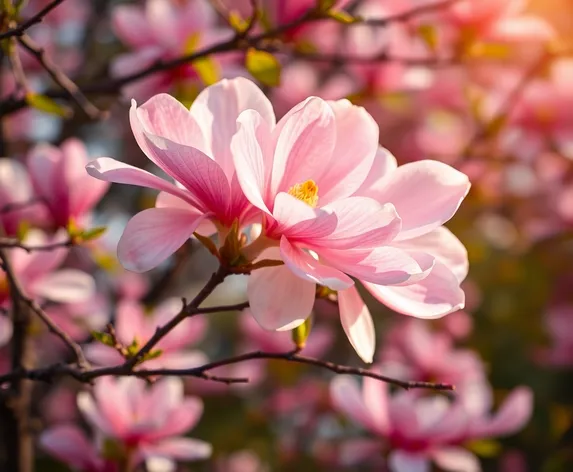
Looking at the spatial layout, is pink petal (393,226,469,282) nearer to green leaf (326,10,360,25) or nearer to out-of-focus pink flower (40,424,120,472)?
green leaf (326,10,360,25)

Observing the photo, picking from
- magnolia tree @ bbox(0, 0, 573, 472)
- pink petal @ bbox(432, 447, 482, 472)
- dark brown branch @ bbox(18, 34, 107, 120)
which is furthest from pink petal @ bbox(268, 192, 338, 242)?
pink petal @ bbox(432, 447, 482, 472)

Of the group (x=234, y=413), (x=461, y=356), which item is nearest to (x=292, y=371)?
(x=234, y=413)

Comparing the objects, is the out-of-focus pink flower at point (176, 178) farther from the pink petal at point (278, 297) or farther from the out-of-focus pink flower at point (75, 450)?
the out-of-focus pink flower at point (75, 450)

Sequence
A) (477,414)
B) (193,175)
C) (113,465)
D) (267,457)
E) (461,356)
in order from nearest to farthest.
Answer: (193,175)
(113,465)
(477,414)
(461,356)
(267,457)

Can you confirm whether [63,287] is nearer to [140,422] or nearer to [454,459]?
[140,422]

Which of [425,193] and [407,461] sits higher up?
[425,193]

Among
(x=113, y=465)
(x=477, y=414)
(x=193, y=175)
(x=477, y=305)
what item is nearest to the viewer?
(x=193, y=175)

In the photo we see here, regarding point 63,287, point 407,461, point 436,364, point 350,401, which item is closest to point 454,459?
point 407,461

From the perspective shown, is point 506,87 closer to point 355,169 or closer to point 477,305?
point 477,305
